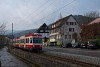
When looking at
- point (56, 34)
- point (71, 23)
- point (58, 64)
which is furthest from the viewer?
point (56, 34)

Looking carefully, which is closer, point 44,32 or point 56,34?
point 56,34

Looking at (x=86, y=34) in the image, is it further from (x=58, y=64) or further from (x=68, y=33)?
(x=58, y=64)

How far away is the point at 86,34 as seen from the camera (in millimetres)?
71875

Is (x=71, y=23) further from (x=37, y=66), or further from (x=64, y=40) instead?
(x=37, y=66)

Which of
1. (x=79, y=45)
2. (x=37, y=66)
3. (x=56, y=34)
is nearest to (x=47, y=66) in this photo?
(x=37, y=66)

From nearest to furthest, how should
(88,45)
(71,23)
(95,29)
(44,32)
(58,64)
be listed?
(58,64) < (88,45) < (95,29) < (71,23) < (44,32)

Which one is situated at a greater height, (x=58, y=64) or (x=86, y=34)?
(x=86, y=34)

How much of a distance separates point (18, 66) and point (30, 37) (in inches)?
674

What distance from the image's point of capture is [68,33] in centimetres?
10388

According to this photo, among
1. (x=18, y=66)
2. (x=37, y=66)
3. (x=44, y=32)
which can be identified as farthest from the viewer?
(x=44, y=32)

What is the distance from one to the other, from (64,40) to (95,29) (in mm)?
34910

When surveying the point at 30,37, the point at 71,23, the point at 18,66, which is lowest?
the point at 18,66

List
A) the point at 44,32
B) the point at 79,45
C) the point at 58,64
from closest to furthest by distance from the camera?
the point at 58,64
the point at 79,45
the point at 44,32

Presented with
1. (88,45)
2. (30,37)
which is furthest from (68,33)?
(30,37)
